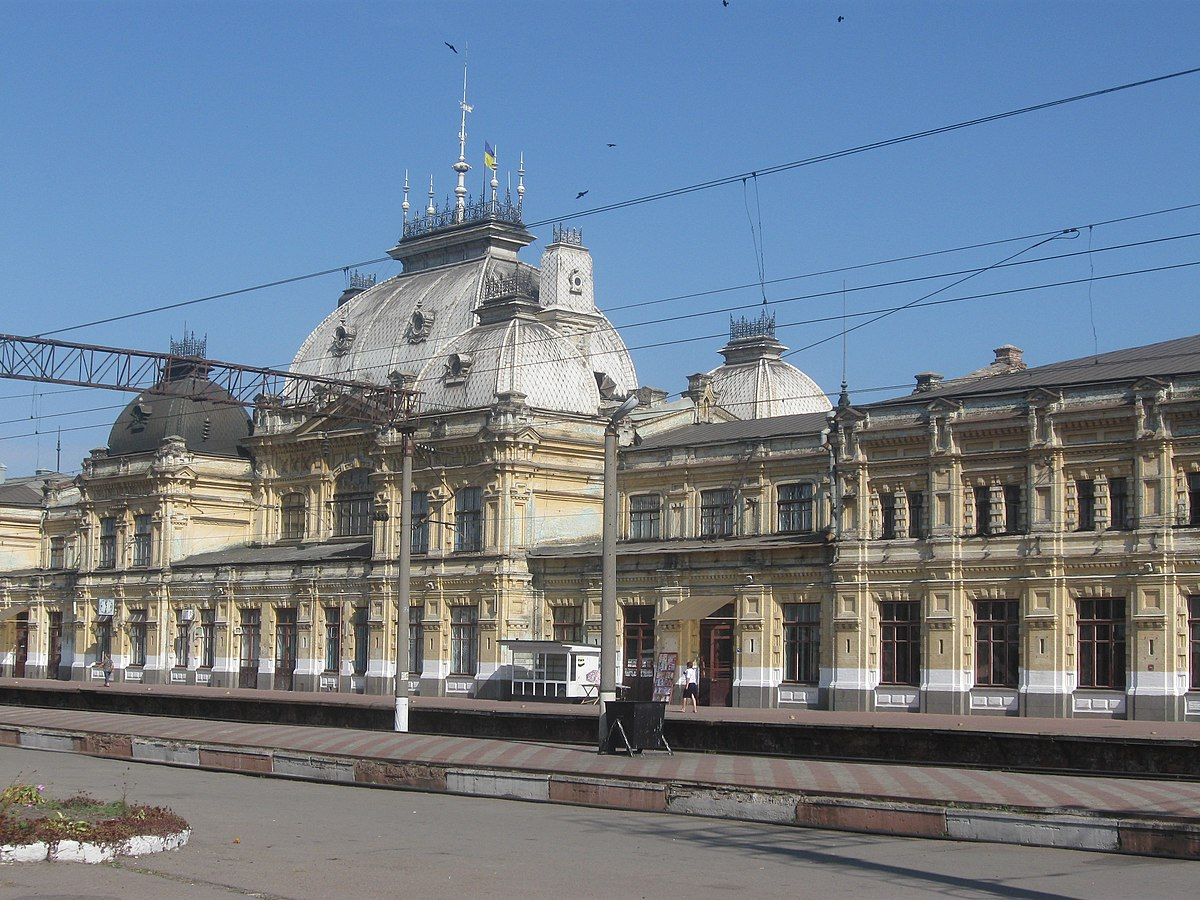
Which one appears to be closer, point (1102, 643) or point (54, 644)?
point (1102, 643)

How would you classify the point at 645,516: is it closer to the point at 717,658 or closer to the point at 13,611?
the point at 717,658

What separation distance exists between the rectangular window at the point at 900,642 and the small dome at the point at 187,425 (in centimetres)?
3750

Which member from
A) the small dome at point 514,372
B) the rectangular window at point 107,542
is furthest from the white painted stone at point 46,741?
the rectangular window at point 107,542

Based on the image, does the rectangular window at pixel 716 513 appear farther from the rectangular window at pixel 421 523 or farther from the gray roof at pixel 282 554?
the gray roof at pixel 282 554

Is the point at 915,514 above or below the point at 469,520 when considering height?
below

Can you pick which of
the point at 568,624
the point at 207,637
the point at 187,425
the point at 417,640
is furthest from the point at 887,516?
the point at 187,425

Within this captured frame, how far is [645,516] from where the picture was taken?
56031 millimetres

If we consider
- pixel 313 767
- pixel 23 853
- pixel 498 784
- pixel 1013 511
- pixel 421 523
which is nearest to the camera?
pixel 23 853

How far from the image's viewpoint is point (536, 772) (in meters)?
23.4

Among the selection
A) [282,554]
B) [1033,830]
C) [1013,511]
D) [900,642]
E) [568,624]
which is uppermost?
[1013,511]

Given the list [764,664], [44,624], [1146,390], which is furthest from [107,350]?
[44,624]

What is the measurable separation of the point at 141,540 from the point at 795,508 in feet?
117

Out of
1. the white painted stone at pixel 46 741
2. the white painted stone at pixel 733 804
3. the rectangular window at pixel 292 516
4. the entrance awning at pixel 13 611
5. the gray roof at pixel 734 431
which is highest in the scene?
the gray roof at pixel 734 431

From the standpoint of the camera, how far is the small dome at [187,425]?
75.0m
